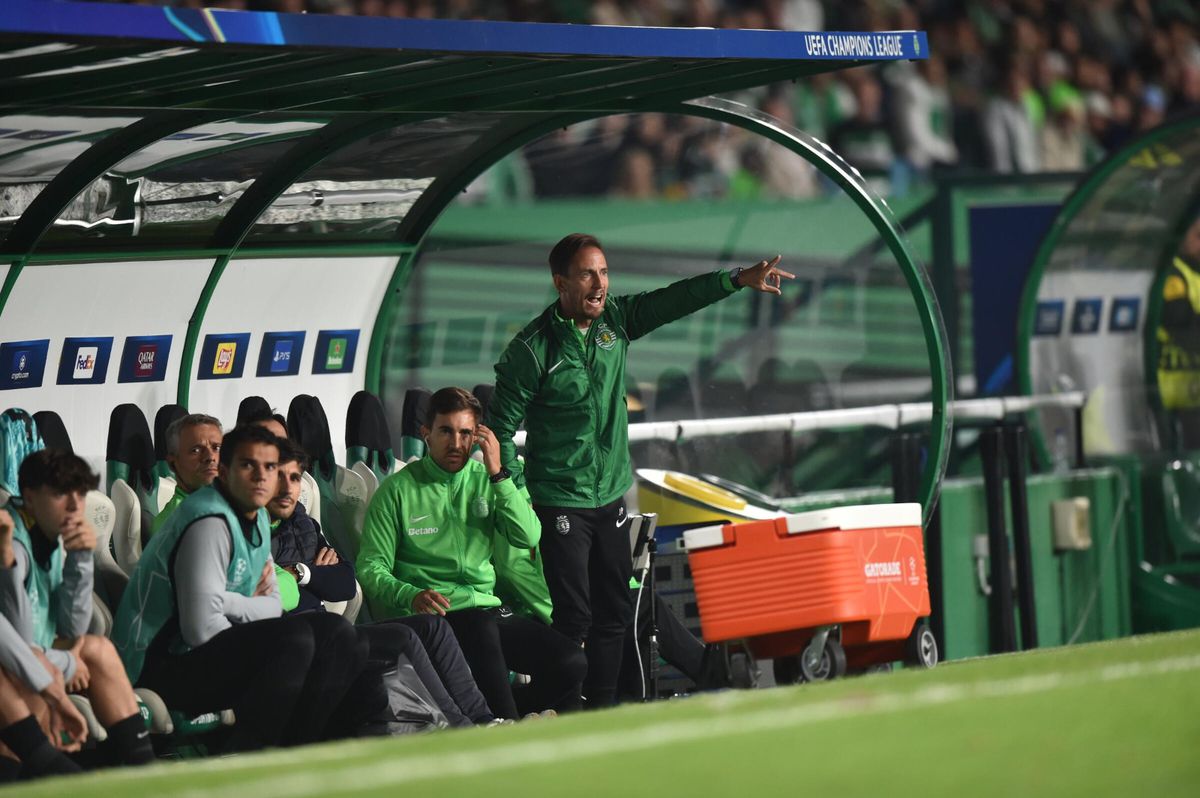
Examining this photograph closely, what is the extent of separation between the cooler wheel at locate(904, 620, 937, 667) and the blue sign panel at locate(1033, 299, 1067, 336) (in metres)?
5.95

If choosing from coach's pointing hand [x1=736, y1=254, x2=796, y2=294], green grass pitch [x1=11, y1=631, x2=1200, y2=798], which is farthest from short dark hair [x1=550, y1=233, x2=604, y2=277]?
green grass pitch [x1=11, y1=631, x2=1200, y2=798]

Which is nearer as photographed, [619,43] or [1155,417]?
[619,43]

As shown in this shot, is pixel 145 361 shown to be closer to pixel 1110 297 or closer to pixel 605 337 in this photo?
pixel 605 337

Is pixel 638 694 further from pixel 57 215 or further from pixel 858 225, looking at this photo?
pixel 858 225

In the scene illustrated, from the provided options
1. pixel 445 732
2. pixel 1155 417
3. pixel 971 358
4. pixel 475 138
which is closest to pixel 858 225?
pixel 971 358

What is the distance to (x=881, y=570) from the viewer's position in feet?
25.9

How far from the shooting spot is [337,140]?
349 inches

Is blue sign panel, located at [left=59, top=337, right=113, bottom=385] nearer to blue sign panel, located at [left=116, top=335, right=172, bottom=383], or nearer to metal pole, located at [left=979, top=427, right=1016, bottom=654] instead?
blue sign panel, located at [left=116, top=335, right=172, bottom=383]

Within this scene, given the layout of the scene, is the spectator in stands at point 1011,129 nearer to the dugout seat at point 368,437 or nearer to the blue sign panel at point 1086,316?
the blue sign panel at point 1086,316

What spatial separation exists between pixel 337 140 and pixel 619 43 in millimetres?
1818

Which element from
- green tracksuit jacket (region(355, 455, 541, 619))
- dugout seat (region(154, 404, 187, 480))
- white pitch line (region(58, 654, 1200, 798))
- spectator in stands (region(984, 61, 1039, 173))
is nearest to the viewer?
white pitch line (region(58, 654, 1200, 798))

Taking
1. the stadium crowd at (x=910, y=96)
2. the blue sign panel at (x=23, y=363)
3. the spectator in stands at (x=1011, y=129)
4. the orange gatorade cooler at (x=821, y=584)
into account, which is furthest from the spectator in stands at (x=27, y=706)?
the spectator in stands at (x=1011, y=129)

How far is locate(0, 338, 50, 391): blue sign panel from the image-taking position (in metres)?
8.52

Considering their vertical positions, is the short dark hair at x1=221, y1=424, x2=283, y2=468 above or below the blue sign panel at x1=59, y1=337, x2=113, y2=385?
below
